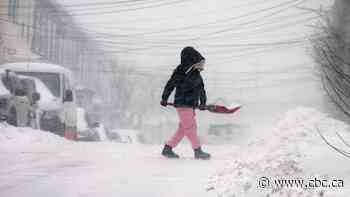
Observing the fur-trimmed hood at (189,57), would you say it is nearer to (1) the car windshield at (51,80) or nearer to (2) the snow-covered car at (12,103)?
(2) the snow-covered car at (12,103)

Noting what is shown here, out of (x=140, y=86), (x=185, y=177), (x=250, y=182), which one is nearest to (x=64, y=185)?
(x=185, y=177)

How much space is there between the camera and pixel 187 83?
15.4 ft

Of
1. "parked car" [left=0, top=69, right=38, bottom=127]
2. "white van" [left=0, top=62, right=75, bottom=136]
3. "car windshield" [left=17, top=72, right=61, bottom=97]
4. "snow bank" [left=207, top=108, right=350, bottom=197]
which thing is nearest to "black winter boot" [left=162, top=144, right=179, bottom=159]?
"snow bank" [left=207, top=108, right=350, bottom=197]

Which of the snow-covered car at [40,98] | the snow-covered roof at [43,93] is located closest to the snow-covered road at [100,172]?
the snow-covered car at [40,98]

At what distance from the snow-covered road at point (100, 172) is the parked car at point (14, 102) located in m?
1.42

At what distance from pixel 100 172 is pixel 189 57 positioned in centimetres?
134

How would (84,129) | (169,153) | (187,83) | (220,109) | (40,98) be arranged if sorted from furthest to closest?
(84,129) → (40,98) → (169,153) → (187,83) → (220,109)

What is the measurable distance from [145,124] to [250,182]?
4.05 m

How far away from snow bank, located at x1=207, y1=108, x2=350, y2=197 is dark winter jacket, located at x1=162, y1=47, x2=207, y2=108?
0.81 metres

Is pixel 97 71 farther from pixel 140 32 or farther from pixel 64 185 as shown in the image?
pixel 64 185

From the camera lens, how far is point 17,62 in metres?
7.35

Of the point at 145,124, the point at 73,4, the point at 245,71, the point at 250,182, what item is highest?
the point at 73,4

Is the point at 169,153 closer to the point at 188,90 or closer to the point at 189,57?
the point at 188,90

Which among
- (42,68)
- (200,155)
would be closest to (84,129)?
(42,68)
